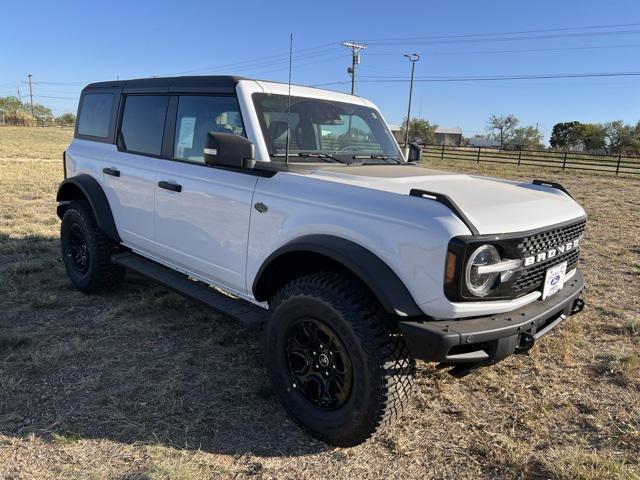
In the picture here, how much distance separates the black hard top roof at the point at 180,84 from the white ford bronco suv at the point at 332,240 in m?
0.02

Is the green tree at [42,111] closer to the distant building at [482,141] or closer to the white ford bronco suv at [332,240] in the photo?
the distant building at [482,141]

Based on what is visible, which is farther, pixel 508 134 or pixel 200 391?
pixel 508 134

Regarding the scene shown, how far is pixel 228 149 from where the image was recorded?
2.82 meters

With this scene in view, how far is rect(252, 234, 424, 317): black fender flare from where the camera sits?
7.36 feet

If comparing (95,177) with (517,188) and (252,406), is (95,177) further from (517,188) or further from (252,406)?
(517,188)

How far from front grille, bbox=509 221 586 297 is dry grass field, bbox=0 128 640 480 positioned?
35.3 inches

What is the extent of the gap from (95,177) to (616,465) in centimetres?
445

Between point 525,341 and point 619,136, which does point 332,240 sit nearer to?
point 525,341

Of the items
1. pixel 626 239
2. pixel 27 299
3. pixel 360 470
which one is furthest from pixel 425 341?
pixel 626 239

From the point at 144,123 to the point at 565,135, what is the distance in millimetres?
89292

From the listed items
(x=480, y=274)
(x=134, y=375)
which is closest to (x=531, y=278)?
(x=480, y=274)

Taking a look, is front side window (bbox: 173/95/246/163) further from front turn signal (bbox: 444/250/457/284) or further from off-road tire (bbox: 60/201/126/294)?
front turn signal (bbox: 444/250/457/284)

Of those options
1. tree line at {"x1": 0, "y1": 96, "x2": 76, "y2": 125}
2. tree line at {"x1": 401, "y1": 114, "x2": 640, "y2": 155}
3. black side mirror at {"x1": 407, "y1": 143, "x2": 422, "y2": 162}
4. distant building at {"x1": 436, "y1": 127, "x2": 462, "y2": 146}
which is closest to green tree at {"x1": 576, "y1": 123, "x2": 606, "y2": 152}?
tree line at {"x1": 401, "y1": 114, "x2": 640, "y2": 155}

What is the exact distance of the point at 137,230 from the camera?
4.04 meters
